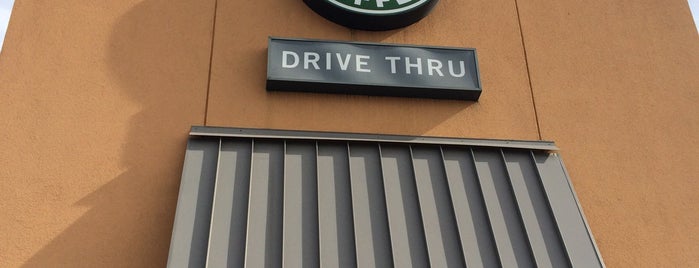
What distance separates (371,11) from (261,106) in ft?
4.00

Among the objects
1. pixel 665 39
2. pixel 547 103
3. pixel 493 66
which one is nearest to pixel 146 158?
pixel 493 66

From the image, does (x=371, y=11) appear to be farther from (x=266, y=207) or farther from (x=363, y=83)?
(x=266, y=207)

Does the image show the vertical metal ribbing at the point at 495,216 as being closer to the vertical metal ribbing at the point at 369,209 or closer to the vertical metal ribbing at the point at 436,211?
the vertical metal ribbing at the point at 436,211

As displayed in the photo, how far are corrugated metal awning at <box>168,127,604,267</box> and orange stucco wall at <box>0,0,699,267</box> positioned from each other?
0.28 metres

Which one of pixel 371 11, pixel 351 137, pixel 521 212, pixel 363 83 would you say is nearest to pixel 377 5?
pixel 371 11

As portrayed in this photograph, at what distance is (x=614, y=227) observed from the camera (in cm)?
432

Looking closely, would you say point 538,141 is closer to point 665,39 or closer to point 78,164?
point 665,39

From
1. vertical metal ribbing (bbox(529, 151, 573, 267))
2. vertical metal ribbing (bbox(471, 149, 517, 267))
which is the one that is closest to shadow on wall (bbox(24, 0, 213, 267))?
vertical metal ribbing (bbox(471, 149, 517, 267))

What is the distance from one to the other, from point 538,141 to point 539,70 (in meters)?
0.81

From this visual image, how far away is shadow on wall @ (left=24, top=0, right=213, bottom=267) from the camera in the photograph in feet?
12.5

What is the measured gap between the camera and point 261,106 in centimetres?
449

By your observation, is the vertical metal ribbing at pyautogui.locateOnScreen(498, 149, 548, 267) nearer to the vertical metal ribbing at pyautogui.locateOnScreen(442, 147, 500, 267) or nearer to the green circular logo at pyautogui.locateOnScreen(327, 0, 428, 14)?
the vertical metal ribbing at pyautogui.locateOnScreen(442, 147, 500, 267)

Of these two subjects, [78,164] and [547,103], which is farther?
[547,103]

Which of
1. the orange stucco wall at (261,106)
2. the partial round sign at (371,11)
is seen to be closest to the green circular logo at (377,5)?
the partial round sign at (371,11)
